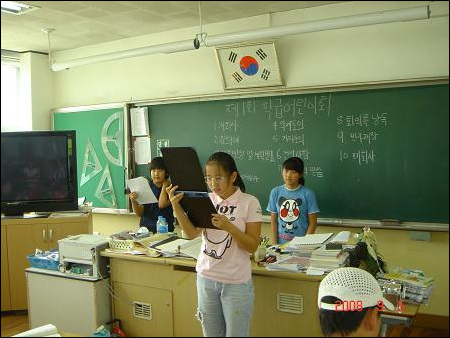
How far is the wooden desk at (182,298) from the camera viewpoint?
1.30 m

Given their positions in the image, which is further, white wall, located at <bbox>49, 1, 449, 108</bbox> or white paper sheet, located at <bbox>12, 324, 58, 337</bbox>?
white paper sheet, located at <bbox>12, 324, 58, 337</bbox>

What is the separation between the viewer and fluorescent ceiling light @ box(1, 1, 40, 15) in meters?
0.81

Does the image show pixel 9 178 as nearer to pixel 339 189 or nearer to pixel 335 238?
pixel 335 238


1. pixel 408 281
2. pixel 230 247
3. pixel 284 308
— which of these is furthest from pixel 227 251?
pixel 408 281

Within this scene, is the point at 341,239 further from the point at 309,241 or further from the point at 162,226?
the point at 162,226

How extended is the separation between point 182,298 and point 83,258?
0.65 m

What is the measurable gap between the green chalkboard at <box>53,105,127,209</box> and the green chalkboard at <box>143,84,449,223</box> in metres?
0.31

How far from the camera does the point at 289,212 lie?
2.69 m

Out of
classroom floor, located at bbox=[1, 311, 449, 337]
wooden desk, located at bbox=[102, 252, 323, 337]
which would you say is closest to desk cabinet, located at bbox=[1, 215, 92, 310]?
wooden desk, located at bbox=[102, 252, 323, 337]

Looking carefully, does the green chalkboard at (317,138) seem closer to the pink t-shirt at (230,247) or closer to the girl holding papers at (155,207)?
the girl holding papers at (155,207)

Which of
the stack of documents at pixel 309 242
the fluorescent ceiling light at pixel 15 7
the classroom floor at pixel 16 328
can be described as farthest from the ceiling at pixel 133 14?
the stack of documents at pixel 309 242

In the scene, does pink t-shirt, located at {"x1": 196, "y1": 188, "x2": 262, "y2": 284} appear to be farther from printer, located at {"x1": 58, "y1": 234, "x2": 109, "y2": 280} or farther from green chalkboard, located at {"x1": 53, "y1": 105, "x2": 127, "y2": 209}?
green chalkboard, located at {"x1": 53, "y1": 105, "x2": 127, "y2": 209}

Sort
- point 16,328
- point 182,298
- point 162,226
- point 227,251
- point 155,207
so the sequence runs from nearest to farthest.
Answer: point 227,251
point 16,328
point 182,298
point 162,226
point 155,207

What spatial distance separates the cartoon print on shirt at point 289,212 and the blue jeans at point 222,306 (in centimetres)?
126
